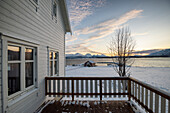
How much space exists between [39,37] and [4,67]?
5.35ft

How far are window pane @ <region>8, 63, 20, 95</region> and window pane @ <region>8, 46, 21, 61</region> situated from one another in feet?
0.54

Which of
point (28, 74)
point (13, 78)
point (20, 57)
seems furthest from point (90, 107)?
point (20, 57)

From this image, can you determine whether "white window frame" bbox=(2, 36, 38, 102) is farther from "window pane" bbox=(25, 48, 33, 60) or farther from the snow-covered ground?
the snow-covered ground

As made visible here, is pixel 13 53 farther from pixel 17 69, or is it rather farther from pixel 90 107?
pixel 90 107

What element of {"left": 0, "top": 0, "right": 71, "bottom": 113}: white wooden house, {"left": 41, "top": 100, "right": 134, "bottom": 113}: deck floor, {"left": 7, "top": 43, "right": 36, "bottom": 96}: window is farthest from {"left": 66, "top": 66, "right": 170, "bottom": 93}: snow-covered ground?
{"left": 7, "top": 43, "right": 36, "bottom": 96}: window

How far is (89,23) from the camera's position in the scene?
9352 millimetres

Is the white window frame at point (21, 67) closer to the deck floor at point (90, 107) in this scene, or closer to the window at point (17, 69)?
the window at point (17, 69)

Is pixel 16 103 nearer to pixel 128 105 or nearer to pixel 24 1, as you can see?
pixel 24 1

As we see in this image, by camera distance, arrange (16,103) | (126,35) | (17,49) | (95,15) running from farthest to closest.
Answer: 1. (95,15)
2. (126,35)
3. (17,49)
4. (16,103)

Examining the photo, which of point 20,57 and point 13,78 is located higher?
point 20,57

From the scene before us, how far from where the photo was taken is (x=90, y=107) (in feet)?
9.28

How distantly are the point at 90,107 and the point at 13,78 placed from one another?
94.0 inches

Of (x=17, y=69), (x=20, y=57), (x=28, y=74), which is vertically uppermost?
(x=20, y=57)

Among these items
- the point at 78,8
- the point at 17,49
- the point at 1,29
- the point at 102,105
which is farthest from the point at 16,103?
the point at 78,8
